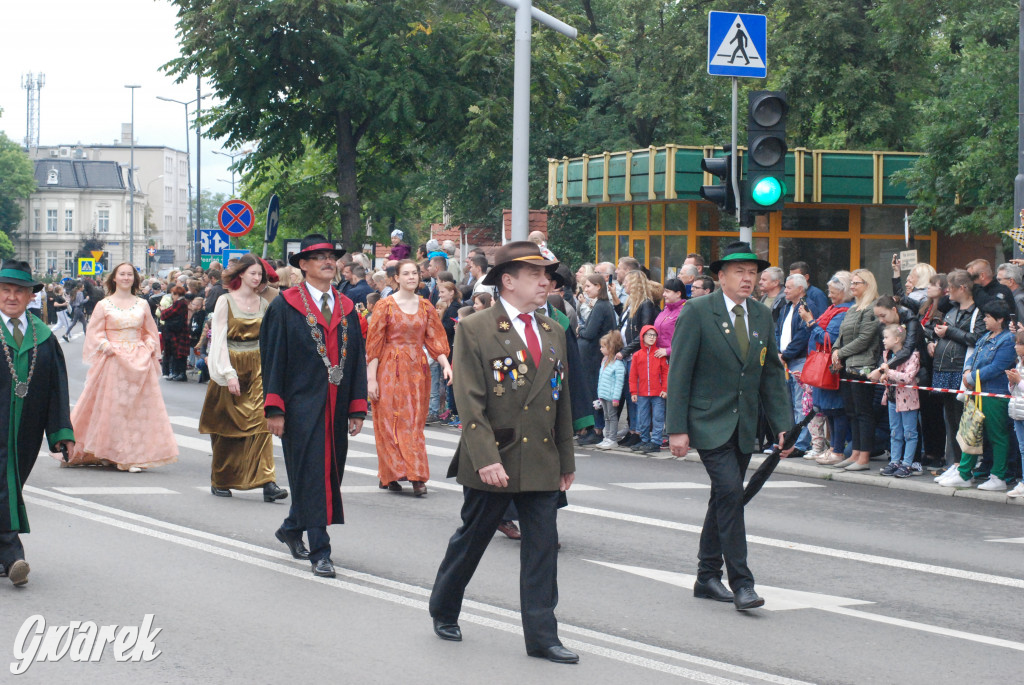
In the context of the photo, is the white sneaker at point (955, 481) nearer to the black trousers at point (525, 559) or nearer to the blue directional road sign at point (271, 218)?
the black trousers at point (525, 559)

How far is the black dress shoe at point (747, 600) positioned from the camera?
7.05 m

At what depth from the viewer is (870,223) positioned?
3014cm

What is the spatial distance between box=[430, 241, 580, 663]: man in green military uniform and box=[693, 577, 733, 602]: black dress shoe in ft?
4.91

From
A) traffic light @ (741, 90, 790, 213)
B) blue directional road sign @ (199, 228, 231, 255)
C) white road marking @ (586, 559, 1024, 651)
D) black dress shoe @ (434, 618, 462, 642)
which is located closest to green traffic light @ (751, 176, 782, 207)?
traffic light @ (741, 90, 790, 213)

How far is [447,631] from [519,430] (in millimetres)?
1002

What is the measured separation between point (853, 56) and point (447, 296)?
18.6m

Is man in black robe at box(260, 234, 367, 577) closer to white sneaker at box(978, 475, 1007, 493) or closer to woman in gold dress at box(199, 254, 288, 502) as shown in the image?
woman in gold dress at box(199, 254, 288, 502)

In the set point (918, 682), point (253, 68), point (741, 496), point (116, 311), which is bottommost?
point (918, 682)

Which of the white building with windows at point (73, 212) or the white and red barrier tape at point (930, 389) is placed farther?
the white building with windows at point (73, 212)

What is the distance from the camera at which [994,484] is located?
11914mm

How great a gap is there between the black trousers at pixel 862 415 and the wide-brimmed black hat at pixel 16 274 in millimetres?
8006

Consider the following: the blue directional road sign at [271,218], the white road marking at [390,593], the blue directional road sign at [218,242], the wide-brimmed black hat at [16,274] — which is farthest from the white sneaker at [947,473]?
the blue directional road sign at [218,242]

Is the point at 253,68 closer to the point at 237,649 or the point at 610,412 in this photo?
the point at 610,412

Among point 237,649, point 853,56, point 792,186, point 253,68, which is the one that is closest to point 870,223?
point 792,186
